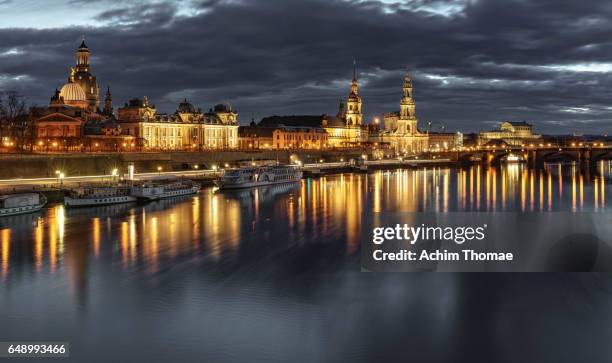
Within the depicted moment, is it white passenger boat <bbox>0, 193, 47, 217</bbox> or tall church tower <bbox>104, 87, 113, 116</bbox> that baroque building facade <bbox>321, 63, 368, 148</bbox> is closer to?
tall church tower <bbox>104, 87, 113, 116</bbox>

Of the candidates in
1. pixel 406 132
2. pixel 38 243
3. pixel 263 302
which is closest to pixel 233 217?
pixel 38 243

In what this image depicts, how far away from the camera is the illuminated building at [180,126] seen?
103812mm

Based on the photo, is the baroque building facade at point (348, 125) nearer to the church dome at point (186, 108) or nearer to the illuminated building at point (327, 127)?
the illuminated building at point (327, 127)

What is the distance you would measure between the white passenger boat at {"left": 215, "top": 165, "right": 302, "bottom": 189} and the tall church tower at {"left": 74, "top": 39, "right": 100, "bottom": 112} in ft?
189

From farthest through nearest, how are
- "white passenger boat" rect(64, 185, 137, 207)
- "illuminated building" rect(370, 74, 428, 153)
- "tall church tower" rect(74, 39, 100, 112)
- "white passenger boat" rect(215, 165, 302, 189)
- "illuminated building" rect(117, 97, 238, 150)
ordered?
"illuminated building" rect(370, 74, 428, 153) → "tall church tower" rect(74, 39, 100, 112) → "illuminated building" rect(117, 97, 238, 150) → "white passenger boat" rect(215, 165, 302, 189) → "white passenger boat" rect(64, 185, 137, 207)

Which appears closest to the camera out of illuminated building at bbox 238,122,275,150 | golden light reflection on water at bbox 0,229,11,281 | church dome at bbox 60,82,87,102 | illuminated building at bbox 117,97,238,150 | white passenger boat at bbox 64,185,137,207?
golden light reflection on water at bbox 0,229,11,281

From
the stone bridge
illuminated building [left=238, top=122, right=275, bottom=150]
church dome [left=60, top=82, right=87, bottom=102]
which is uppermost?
church dome [left=60, top=82, right=87, bottom=102]

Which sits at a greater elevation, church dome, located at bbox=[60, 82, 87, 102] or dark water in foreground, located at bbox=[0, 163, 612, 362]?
church dome, located at bbox=[60, 82, 87, 102]

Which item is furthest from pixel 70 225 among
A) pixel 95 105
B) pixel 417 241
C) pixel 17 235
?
pixel 95 105

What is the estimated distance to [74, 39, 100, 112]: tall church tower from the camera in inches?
4872

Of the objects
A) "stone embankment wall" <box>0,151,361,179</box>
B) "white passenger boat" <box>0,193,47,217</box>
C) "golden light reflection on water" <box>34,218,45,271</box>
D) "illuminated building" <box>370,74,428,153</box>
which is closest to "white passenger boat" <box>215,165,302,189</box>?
"stone embankment wall" <box>0,151,361,179</box>

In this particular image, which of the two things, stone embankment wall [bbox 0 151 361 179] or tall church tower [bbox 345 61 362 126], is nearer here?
stone embankment wall [bbox 0 151 361 179]

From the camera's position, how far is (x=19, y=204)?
4200 centimetres

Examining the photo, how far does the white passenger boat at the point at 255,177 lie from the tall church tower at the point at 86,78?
57.5 m
